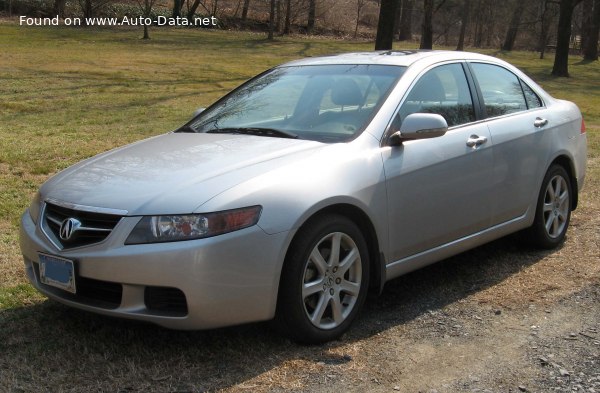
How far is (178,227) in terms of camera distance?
3422mm

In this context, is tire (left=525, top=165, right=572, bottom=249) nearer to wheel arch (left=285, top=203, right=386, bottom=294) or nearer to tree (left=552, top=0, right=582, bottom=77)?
wheel arch (left=285, top=203, right=386, bottom=294)

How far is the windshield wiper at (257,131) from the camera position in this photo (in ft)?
14.3

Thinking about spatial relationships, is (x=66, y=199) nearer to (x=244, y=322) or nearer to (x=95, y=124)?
(x=244, y=322)

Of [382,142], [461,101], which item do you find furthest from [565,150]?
[382,142]

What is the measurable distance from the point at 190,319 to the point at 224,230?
451mm

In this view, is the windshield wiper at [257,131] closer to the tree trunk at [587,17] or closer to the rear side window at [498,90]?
the rear side window at [498,90]

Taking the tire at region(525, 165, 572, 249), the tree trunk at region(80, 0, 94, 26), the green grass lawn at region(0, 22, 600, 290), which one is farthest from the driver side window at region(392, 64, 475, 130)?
the tree trunk at region(80, 0, 94, 26)

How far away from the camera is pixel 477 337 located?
4059 mm

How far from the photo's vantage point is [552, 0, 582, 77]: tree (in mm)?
26875

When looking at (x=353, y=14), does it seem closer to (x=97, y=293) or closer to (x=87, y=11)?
(x=87, y=11)

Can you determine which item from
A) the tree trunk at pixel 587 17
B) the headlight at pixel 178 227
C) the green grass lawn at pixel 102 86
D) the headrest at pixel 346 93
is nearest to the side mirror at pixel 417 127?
the headrest at pixel 346 93

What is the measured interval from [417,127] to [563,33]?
2563 centimetres

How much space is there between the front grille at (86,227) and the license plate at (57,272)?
0.28ft

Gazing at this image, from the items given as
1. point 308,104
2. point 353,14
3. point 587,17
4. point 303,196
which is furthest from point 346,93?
point 353,14
